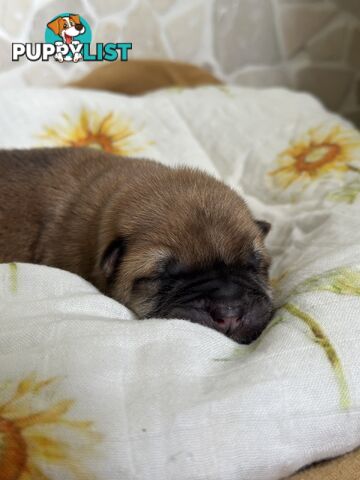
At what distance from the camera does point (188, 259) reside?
1.57 metres

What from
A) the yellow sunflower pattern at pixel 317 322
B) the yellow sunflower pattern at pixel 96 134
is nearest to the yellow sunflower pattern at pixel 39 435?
the yellow sunflower pattern at pixel 317 322

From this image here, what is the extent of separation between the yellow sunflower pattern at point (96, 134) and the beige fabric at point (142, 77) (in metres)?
0.53

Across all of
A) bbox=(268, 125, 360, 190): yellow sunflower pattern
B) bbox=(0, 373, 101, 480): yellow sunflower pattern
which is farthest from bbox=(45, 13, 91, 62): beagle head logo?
bbox=(0, 373, 101, 480): yellow sunflower pattern

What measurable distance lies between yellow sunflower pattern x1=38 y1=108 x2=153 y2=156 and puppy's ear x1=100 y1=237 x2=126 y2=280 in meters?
1.01

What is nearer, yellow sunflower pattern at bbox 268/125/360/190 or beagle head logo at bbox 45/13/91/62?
yellow sunflower pattern at bbox 268/125/360/190

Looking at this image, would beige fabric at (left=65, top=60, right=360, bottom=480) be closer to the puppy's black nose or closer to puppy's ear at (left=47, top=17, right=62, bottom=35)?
puppy's ear at (left=47, top=17, right=62, bottom=35)

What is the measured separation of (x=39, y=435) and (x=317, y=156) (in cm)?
173

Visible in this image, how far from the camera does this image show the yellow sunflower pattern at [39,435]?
1.07m

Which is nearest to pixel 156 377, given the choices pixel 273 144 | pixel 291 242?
pixel 291 242

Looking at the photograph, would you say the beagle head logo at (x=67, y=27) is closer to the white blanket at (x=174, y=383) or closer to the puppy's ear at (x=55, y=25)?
the puppy's ear at (x=55, y=25)

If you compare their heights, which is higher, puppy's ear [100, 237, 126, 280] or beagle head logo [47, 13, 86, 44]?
beagle head logo [47, 13, 86, 44]

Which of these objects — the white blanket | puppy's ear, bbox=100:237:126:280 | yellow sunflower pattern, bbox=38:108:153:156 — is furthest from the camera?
yellow sunflower pattern, bbox=38:108:153:156

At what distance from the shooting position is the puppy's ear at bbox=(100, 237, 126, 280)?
165cm

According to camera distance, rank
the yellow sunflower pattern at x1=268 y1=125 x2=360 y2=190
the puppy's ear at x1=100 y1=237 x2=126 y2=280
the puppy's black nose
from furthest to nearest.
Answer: the yellow sunflower pattern at x1=268 y1=125 x2=360 y2=190, the puppy's ear at x1=100 y1=237 x2=126 y2=280, the puppy's black nose
